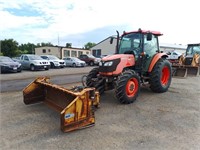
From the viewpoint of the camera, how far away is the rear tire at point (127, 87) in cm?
541

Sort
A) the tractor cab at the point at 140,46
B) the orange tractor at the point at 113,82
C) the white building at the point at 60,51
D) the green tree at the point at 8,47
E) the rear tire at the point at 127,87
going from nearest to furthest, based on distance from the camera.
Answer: the orange tractor at the point at 113,82 → the rear tire at the point at 127,87 → the tractor cab at the point at 140,46 → the white building at the point at 60,51 → the green tree at the point at 8,47

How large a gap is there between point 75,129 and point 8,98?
12.9ft

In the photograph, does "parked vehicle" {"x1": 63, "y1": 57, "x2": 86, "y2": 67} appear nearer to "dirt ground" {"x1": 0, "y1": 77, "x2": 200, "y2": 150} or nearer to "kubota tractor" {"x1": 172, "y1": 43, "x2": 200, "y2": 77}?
"kubota tractor" {"x1": 172, "y1": 43, "x2": 200, "y2": 77}

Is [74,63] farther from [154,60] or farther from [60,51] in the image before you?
[60,51]

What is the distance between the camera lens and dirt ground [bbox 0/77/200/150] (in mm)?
3441

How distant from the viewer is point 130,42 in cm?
689

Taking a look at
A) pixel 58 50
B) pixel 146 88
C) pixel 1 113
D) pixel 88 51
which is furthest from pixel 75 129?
pixel 88 51

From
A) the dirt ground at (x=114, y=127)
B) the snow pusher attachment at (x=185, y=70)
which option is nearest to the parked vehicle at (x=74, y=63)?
the snow pusher attachment at (x=185, y=70)

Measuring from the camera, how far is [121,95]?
5.47 meters

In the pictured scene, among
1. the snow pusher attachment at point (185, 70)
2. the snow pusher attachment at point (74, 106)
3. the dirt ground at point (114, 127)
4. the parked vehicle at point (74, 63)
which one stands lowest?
the dirt ground at point (114, 127)

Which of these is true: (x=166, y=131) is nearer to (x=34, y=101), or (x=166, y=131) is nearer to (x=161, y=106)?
(x=161, y=106)

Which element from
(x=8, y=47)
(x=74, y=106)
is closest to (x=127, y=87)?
(x=74, y=106)

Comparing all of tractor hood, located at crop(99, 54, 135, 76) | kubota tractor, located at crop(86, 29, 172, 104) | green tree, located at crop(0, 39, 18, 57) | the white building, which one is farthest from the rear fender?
green tree, located at crop(0, 39, 18, 57)

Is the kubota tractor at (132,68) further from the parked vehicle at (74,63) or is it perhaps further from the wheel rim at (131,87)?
the parked vehicle at (74,63)
